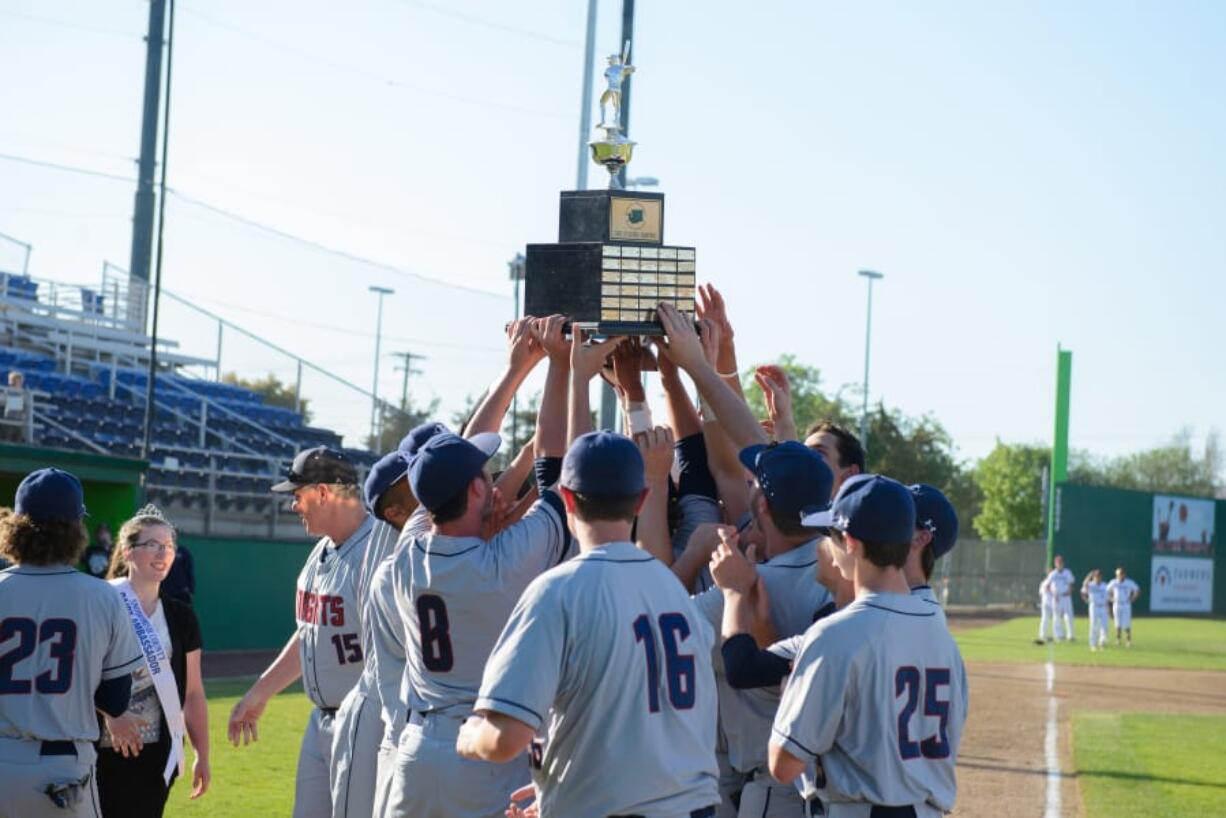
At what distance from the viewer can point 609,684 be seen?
12.3ft

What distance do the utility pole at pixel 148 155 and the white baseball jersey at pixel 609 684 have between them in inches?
1090

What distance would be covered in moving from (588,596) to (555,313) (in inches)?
76.2

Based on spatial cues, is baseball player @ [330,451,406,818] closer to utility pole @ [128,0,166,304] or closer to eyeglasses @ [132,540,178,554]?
eyeglasses @ [132,540,178,554]

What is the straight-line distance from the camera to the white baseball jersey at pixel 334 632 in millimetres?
Result: 6309

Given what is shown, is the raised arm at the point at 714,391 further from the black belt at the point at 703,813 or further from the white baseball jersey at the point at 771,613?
the black belt at the point at 703,813

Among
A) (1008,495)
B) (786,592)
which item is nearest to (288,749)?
(786,592)

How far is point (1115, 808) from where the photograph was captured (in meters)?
11.3

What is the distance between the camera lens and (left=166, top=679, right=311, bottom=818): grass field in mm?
9828

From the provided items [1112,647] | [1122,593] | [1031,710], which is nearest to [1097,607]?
[1112,647]

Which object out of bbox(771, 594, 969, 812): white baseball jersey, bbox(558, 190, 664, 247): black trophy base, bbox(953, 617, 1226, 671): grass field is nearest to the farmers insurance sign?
bbox(953, 617, 1226, 671): grass field

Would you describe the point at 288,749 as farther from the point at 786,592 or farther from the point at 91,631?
the point at 786,592

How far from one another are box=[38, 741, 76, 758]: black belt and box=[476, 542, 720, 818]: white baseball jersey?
242 centimetres

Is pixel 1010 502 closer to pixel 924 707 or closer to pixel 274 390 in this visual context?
pixel 274 390

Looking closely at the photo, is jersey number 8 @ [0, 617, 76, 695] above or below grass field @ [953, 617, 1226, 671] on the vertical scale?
above
